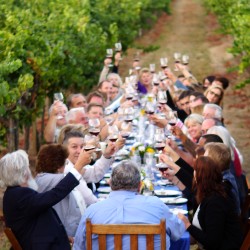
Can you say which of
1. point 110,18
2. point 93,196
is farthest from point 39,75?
point 110,18

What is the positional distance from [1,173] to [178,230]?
5.03ft

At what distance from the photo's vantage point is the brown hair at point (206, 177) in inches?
286

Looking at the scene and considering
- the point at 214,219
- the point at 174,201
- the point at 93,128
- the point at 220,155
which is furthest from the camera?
the point at 93,128

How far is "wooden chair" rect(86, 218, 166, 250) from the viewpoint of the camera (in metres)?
6.09

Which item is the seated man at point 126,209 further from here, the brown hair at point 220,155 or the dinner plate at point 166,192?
the dinner plate at point 166,192

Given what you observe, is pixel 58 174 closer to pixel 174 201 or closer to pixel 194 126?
pixel 174 201

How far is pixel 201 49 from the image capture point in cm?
3441

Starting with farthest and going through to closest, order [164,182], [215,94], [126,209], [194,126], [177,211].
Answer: [215,94] < [194,126] < [164,182] < [177,211] < [126,209]

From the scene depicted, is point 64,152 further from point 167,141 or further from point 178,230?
point 167,141

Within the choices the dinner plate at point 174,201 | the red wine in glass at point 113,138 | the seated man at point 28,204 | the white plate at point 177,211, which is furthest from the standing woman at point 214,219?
the red wine in glass at point 113,138

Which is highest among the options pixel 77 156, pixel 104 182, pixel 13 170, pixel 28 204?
pixel 13 170

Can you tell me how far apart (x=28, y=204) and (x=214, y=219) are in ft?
5.39

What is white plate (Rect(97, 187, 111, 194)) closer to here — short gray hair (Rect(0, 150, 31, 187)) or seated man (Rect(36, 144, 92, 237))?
seated man (Rect(36, 144, 92, 237))

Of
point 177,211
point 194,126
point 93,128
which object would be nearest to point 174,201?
point 177,211
